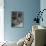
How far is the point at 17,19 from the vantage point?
5359 mm

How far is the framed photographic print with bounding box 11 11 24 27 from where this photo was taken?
534cm

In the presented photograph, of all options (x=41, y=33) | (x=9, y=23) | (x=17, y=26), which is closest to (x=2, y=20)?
(x=9, y=23)

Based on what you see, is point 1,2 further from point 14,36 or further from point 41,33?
point 41,33

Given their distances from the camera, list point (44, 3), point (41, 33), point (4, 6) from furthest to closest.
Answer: point (4, 6)
point (44, 3)
point (41, 33)

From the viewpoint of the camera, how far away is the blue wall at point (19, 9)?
528cm

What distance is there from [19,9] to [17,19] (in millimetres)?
403

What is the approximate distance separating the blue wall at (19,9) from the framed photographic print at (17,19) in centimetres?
12

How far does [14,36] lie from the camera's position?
536 cm

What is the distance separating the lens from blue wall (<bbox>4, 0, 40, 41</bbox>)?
Result: 208 inches

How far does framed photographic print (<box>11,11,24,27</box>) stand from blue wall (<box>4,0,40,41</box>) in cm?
12

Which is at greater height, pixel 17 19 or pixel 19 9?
pixel 19 9

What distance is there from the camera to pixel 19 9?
5320 mm

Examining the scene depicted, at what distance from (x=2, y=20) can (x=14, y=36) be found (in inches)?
31.1

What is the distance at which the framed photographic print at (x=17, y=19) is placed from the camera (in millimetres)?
5340
